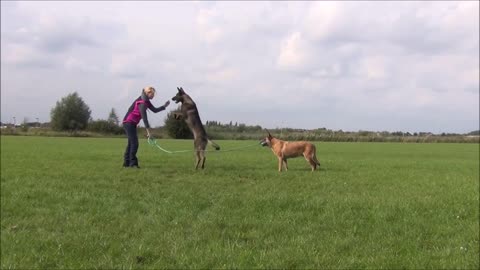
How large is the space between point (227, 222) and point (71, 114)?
5.27m

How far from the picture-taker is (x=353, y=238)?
11352 millimetres

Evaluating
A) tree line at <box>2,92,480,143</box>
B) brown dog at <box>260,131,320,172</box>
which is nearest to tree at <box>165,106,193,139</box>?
tree line at <box>2,92,480,143</box>

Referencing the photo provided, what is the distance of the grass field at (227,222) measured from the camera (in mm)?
10078

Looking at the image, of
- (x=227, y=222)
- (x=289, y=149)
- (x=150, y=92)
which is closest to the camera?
(x=150, y=92)

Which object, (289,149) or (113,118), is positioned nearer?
(113,118)

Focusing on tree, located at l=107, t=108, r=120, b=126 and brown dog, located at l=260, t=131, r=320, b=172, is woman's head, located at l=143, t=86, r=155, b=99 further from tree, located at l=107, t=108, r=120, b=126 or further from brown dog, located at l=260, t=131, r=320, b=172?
brown dog, located at l=260, t=131, r=320, b=172

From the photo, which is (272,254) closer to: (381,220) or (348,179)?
(381,220)

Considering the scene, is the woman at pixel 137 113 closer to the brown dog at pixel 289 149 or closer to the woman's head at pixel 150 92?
the woman's head at pixel 150 92

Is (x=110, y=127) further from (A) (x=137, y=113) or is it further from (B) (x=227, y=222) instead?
(B) (x=227, y=222)

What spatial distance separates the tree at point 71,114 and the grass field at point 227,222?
2223 millimetres

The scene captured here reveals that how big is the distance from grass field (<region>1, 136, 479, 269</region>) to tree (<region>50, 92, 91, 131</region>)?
222 cm

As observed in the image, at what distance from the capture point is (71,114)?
337 inches

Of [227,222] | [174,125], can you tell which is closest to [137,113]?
[174,125]

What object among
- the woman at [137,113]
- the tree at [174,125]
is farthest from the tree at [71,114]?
the tree at [174,125]
